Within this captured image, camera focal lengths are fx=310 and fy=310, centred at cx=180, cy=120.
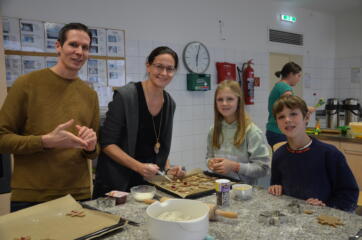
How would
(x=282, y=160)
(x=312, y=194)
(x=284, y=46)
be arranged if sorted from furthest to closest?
(x=284, y=46), (x=282, y=160), (x=312, y=194)

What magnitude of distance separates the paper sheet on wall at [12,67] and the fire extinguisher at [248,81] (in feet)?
9.87

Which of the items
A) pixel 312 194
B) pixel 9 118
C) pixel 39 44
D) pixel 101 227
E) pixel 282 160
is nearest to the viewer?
pixel 101 227

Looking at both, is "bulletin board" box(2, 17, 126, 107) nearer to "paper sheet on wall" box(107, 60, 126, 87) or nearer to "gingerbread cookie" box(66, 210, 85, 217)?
"paper sheet on wall" box(107, 60, 126, 87)

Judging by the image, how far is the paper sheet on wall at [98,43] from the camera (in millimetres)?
3305

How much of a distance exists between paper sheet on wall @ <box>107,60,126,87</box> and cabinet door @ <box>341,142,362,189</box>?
99.7 inches

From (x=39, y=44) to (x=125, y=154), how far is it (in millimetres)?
1989

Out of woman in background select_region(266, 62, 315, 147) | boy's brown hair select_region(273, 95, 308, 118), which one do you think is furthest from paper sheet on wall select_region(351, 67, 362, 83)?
boy's brown hair select_region(273, 95, 308, 118)

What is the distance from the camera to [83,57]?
1.55 m

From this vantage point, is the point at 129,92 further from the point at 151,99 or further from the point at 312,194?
the point at 312,194

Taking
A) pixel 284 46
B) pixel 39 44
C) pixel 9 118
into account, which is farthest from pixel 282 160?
pixel 284 46

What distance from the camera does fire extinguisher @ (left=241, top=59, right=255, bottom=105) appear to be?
459 centimetres

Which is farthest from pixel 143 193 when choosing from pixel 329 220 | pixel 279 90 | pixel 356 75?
pixel 356 75

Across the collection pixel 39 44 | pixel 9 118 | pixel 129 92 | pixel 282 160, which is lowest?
pixel 282 160

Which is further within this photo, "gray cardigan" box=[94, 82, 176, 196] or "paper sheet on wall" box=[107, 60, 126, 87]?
"paper sheet on wall" box=[107, 60, 126, 87]
